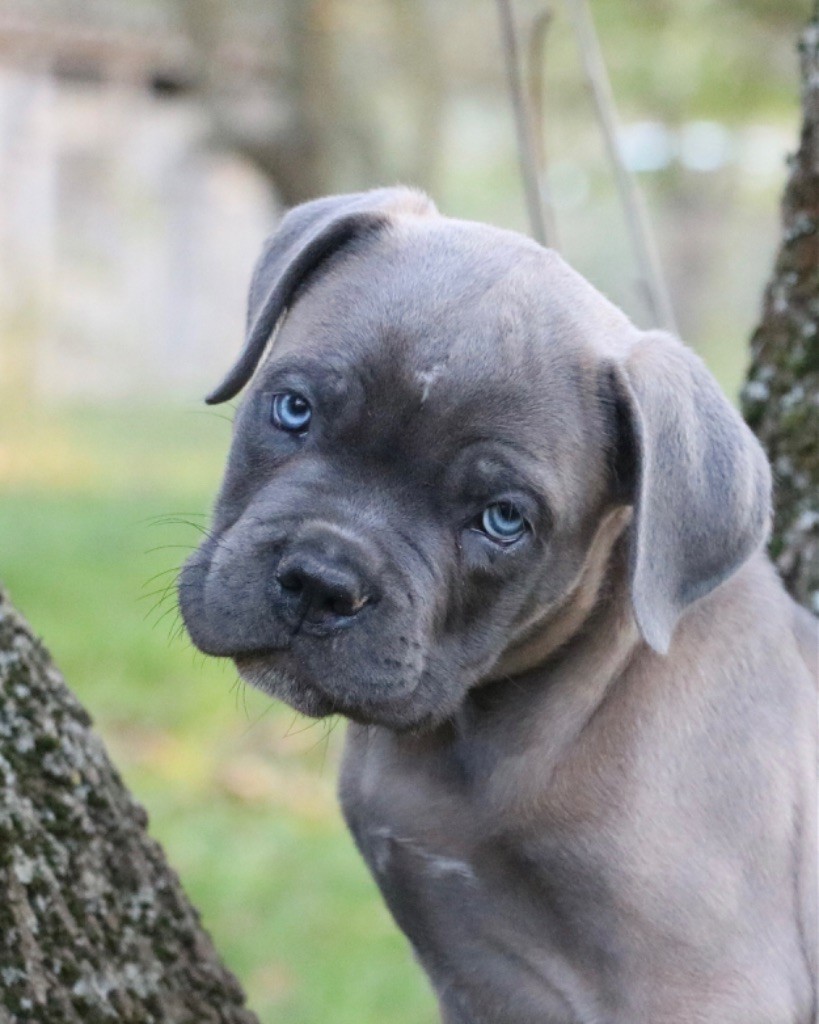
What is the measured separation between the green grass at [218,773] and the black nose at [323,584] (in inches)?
21.3

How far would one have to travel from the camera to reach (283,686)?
3414 millimetres

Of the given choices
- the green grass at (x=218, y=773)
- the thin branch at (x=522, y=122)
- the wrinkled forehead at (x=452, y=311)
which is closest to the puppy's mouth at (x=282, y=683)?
the green grass at (x=218, y=773)

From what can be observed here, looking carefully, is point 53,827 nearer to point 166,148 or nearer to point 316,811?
point 316,811

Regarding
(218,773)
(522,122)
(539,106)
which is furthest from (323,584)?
(218,773)

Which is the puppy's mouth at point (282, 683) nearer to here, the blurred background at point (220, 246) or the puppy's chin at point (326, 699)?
the puppy's chin at point (326, 699)

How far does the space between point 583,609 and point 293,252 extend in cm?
117

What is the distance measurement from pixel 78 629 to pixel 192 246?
18992mm

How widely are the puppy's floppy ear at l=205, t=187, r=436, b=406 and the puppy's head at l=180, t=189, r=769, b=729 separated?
21 centimetres

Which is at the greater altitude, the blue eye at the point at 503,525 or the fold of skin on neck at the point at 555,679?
the blue eye at the point at 503,525

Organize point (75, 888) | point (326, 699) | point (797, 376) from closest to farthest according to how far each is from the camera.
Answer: point (326, 699)
point (75, 888)
point (797, 376)

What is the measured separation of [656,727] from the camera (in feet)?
11.7

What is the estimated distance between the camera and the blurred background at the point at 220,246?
7551 millimetres

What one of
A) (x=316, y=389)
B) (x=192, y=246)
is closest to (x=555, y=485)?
(x=316, y=389)

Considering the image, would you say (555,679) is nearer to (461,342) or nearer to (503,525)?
(503,525)
